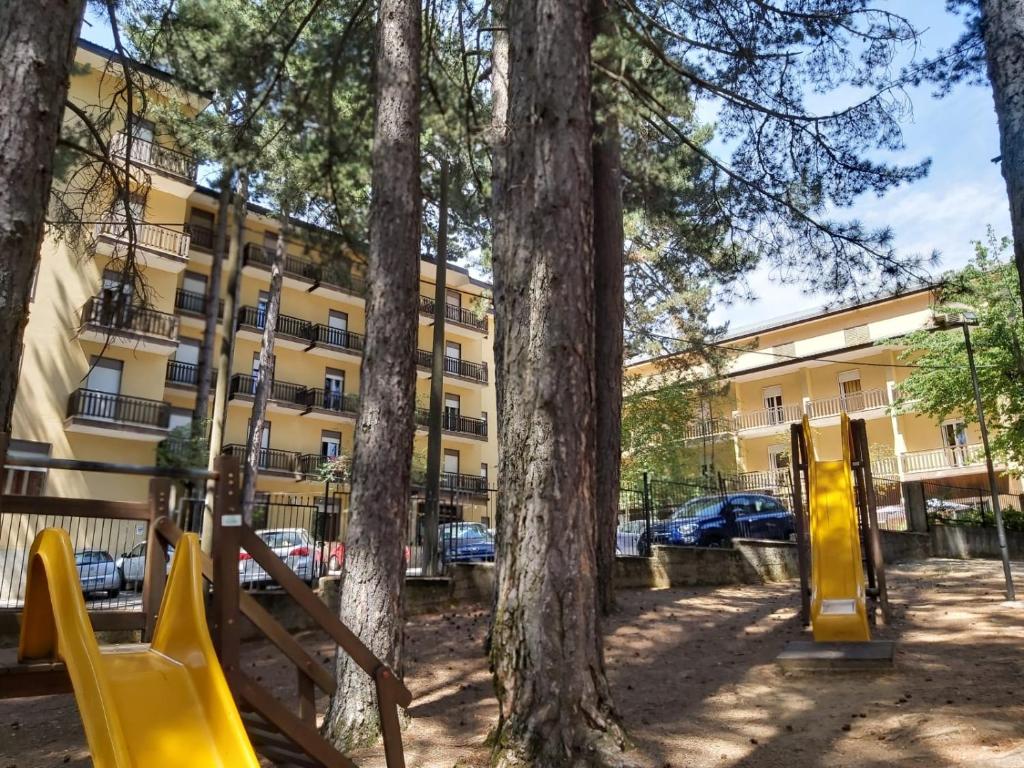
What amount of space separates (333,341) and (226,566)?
31.2 meters

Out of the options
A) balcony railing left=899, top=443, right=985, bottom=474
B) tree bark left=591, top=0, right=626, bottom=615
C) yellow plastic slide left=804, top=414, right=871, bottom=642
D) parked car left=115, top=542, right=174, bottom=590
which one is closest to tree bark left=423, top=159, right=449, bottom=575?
tree bark left=591, top=0, right=626, bottom=615

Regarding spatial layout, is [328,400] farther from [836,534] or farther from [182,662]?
[182,662]

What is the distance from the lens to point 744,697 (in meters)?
6.39

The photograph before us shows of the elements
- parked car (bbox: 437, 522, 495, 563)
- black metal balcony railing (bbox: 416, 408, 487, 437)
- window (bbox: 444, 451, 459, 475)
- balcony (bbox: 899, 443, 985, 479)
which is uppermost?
black metal balcony railing (bbox: 416, 408, 487, 437)

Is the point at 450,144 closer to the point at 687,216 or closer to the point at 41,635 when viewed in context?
the point at 687,216

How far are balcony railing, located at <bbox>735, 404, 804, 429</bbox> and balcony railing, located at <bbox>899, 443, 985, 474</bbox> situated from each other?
15.9 ft

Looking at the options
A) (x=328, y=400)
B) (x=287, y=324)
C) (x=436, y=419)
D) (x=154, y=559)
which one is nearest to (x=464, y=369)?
(x=328, y=400)

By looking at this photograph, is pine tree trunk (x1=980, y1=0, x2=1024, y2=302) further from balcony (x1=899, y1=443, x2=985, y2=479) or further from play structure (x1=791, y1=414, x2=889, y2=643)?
balcony (x1=899, y1=443, x2=985, y2=479)

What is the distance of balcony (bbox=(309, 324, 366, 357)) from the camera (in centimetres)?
3269

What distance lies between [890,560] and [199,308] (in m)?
24.7

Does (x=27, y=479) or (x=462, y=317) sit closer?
(x=27, y=479)

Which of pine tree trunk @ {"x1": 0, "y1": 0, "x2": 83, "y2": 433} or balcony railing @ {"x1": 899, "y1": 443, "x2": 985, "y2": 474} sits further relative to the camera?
balcony railing @ {"x1": 899, "y1": 443, "x2": 985, "y2": 474}

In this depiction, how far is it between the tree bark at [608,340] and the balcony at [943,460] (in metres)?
25.3

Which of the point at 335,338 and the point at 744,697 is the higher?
the point at 335,338
